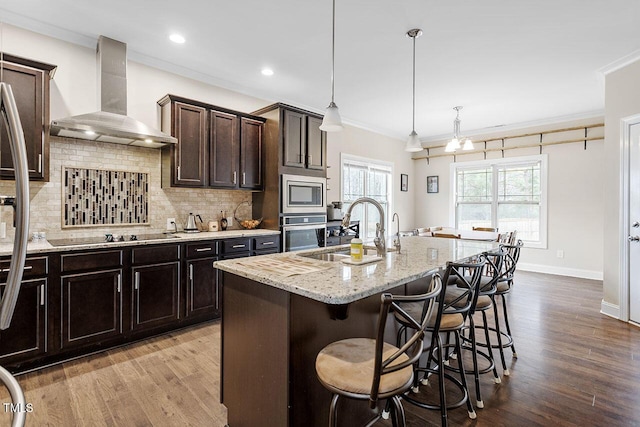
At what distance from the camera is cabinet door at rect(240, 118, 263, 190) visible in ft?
13.4

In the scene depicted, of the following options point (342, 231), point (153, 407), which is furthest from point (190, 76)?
point (153, 407)

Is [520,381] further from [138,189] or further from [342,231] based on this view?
[138,189]

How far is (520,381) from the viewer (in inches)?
91.3

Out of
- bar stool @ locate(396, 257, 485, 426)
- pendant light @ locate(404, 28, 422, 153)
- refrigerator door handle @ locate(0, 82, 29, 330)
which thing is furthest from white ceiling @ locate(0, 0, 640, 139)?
refrigerator door handle @ locate(0, 82, 29, 330)

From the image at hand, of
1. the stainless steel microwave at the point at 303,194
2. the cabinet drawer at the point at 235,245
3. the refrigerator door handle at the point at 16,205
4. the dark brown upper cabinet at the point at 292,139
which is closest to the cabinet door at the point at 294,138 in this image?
the dark brown upper cabinet at the point at 292,139

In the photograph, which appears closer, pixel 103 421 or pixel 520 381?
pixel 103 421

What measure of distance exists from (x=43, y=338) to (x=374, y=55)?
3.93m

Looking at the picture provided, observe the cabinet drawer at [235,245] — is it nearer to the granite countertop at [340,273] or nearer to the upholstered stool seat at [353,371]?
the granite countertop at [340,273]

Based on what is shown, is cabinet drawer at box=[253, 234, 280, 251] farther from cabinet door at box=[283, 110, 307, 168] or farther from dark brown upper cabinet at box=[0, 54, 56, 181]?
dark brown upper cabinet at box=[0, 54, 56, 181]

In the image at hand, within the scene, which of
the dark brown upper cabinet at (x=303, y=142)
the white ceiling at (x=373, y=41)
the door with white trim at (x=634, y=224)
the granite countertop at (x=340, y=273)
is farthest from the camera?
the dark brown upper cabinet at (x=303, y=142)

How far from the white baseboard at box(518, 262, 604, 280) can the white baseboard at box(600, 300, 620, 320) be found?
2.10m

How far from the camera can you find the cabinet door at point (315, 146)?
4473 mm

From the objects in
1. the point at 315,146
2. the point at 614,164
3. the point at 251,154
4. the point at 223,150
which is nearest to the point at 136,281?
the point at 223,150

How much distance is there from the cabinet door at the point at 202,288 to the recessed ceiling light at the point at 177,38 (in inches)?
86.6
